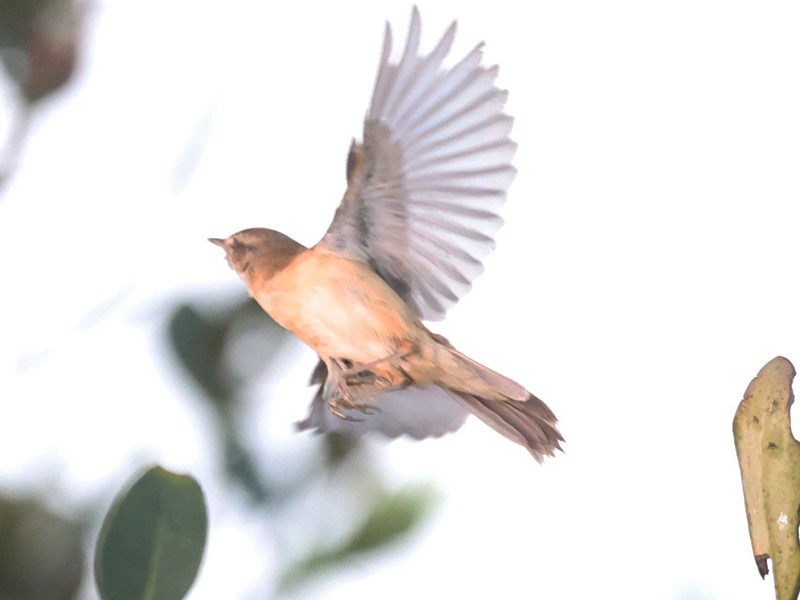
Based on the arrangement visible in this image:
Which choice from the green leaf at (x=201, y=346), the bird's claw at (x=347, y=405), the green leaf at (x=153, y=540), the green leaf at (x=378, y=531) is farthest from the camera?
the bird's claw at (x=347, y=405)

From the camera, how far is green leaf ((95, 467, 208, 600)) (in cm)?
78

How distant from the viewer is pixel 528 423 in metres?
1.97

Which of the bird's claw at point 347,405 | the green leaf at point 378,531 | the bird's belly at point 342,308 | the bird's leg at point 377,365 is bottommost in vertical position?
the green leaf at point 378,531

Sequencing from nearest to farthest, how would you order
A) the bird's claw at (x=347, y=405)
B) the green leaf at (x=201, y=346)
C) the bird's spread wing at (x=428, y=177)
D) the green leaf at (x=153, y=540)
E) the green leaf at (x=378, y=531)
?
the green leaf at (x=153, y=540) → the green leaf at (x=378, y=531) → the green leaf at (x=201, y=346) → the bird's claw at (x=347, y=405) → the bird's spread wing at (x=428, y=177)

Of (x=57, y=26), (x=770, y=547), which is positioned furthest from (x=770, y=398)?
(x=57, y=26)

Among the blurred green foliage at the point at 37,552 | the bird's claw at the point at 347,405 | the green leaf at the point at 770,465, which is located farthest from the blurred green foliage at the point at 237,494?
the bird's claw at the point at 347,405

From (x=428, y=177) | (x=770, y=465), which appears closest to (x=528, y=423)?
(x=428, y=177)

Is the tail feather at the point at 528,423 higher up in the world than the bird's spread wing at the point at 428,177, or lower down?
lower down

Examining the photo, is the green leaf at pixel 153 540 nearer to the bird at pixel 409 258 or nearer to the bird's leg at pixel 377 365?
the bird at pixel 409 258

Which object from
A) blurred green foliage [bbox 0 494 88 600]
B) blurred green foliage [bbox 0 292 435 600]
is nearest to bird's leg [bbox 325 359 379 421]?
blurred green foliage [bbox 0 292 435 600]

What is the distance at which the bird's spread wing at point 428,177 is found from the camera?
197cm

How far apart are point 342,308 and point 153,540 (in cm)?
120

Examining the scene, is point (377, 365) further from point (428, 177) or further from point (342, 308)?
point (428, 177)

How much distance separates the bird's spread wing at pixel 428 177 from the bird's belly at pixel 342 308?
0.14 ft
